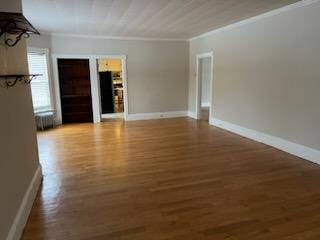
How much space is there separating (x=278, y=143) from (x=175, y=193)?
2604 millimetres

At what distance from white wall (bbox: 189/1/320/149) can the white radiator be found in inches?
180

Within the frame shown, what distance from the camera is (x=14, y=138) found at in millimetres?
2203

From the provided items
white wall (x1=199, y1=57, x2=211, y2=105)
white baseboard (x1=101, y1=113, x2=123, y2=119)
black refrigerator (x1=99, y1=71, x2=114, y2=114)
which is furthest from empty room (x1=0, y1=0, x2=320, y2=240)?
white wall (x1=199, y1=57, x2=211, y2=105)

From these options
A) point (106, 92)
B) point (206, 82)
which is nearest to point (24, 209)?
point (106, 92)

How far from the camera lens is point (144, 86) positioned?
24.8ft

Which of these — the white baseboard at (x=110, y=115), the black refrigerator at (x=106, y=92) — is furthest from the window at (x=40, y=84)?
the black refrigerator at (x=106, y=92)

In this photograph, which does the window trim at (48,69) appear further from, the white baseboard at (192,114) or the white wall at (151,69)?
the white baseboard at (192,114)

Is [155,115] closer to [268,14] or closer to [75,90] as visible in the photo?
[75,90]

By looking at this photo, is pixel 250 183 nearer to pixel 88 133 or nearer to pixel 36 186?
pixel 36 186

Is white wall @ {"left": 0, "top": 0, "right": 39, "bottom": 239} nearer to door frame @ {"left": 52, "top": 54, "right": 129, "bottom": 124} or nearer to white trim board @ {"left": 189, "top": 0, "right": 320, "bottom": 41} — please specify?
white trim board @ {"left": 189, "top": 0, "right": 320, "bottom": 41}

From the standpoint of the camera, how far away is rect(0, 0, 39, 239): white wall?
1876 mm

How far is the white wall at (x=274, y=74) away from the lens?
374 centimetres

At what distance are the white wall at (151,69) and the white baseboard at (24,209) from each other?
4.71 meters

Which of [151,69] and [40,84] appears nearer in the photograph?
[40,84]
